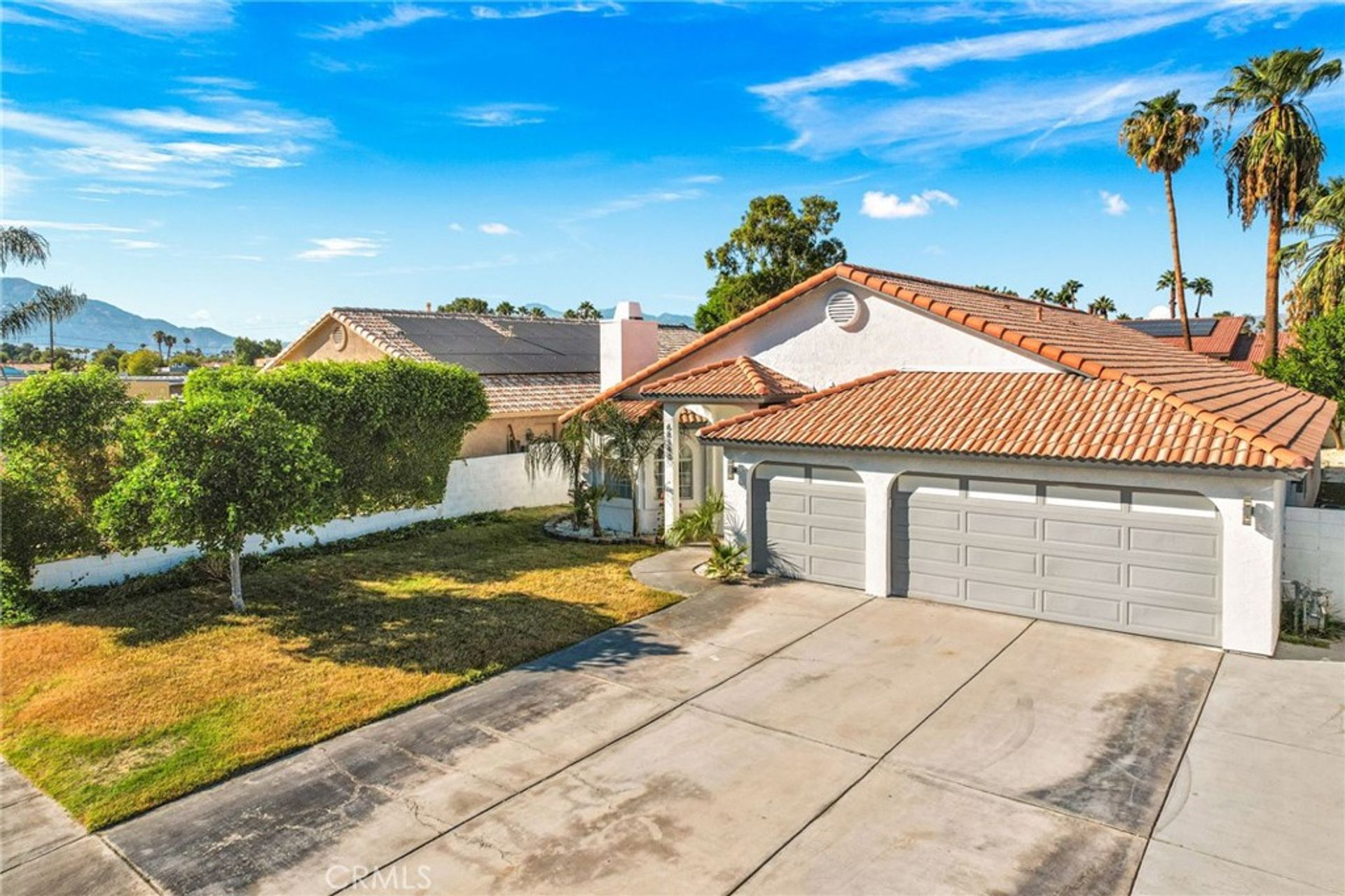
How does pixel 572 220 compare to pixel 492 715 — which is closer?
pixel 492 715

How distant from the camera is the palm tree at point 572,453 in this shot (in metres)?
20.3

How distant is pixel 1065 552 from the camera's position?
1264 centimetres

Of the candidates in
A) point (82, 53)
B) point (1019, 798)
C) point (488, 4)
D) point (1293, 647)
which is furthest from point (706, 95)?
point (1019, 798)

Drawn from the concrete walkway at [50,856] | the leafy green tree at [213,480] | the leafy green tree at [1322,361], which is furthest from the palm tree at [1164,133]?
the concrete walkway at [50,856]

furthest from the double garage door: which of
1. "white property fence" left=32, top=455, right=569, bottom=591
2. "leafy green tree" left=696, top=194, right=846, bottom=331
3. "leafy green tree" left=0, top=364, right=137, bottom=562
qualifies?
"leafy green tree" left=696, top=194, right=846, bottom=331

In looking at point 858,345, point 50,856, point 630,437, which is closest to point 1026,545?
point 858,345

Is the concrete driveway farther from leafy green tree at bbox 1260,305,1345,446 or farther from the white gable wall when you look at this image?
leafy green tree at bbox 1260,305,1345,446

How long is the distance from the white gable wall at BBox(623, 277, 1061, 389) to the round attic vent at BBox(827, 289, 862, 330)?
4.5 inches

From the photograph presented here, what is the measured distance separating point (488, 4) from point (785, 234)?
30203 millimetres

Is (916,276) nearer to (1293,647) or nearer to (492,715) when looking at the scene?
(1293,647)

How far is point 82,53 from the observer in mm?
14570

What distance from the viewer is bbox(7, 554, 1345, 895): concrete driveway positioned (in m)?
6.71

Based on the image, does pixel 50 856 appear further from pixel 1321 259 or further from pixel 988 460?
pixel 1321 259

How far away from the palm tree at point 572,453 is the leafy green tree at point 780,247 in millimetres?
24489
